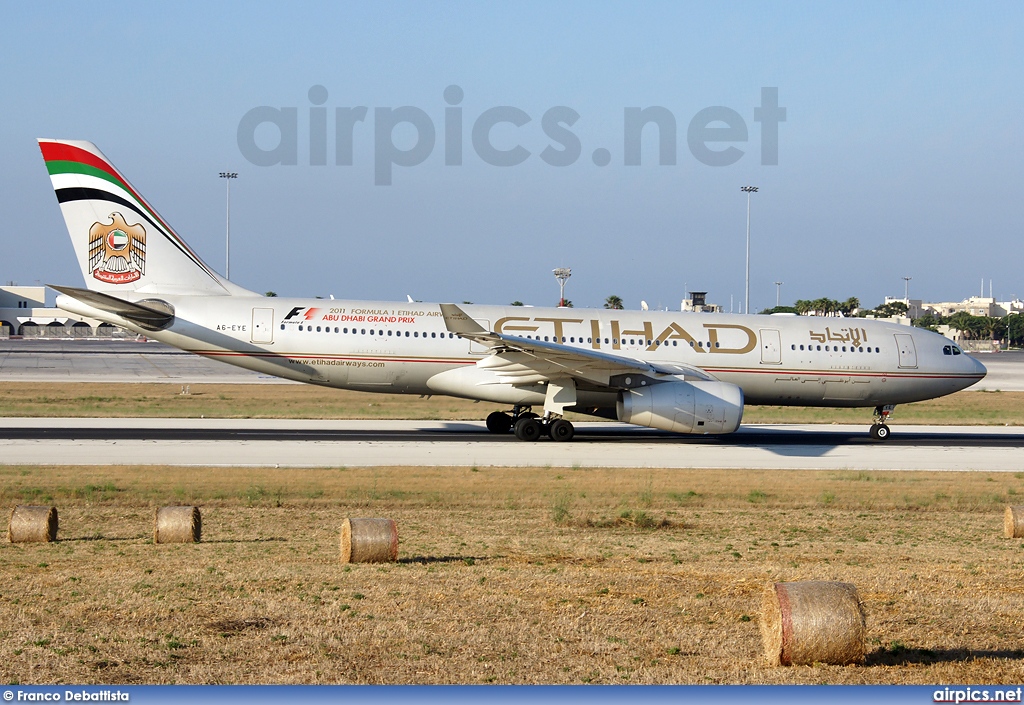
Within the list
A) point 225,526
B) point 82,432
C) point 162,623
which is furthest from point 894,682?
point 82,432

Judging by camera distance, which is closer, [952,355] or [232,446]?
[232,446]

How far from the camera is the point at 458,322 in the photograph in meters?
27.2

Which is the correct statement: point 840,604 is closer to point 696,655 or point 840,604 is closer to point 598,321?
point 696,655

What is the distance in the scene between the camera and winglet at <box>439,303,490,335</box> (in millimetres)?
26078

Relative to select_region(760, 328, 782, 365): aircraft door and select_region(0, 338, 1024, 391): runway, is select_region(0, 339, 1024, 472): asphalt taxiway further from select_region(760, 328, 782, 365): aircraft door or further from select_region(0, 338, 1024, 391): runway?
select_region(0, 338, 1024, 391): runway

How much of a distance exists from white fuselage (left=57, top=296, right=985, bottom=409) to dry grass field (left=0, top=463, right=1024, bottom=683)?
9141mm

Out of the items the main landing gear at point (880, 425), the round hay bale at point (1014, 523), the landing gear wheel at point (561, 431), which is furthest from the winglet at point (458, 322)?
the round hay bale at point (1014, 523)

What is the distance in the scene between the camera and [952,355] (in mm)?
32844

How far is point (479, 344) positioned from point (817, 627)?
21949 millimetres

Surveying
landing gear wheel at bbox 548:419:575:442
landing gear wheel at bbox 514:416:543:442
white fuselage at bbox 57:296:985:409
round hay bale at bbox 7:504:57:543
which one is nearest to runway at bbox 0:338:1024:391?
white fuselage at bbox 57:296:985:409

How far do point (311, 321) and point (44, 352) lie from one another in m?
56.0

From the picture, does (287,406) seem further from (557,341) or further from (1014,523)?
(1014,523)

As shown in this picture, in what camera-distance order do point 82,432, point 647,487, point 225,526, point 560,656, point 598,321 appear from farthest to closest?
point 598,321, point 82,432, point 647,487, point 225,526, point 560,656

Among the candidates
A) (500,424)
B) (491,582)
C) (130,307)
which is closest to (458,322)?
(500,424)
